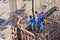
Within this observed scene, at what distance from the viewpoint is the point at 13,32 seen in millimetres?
7977

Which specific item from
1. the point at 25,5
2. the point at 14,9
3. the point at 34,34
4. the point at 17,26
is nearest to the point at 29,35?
the point at 34,34

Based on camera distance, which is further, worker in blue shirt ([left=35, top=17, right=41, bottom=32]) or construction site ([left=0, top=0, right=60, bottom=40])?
worker in blue shirt ([left=35, top=17, right=41, bottom=32])

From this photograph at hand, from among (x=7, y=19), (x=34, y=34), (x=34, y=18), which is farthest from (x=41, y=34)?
(x=7, y=19)

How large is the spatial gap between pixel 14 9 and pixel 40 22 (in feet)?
7.17

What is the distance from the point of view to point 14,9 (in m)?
9.30

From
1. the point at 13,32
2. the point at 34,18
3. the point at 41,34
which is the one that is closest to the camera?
the point at 41,34

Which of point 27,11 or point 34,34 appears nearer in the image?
point 34,34

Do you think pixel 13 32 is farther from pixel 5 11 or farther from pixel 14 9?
pixel 5 11

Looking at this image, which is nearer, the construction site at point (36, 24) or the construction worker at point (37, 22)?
the construction site at point (36, 24)

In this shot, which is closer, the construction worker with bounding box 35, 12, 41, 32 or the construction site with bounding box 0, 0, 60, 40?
the construction site with bounding box 0, 0, 60, 40

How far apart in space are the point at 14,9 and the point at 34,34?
8.14ft

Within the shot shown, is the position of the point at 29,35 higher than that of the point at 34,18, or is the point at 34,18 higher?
the point at 34,18

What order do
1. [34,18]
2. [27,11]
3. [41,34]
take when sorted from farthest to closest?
1. [27,11]
2. [34,18]
3. [41,34]

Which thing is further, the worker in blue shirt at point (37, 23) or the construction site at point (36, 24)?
the worker in blue shirt at point (37, 23)
